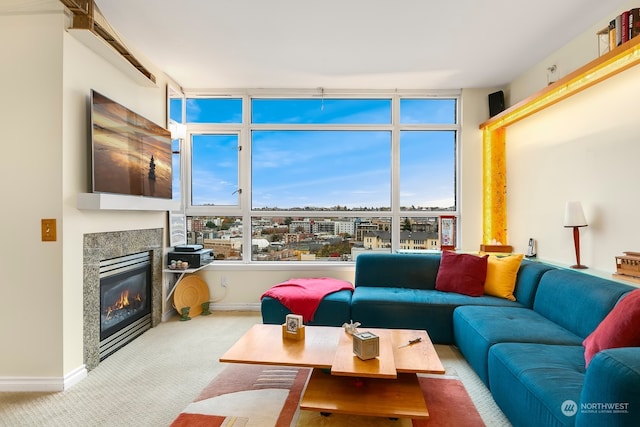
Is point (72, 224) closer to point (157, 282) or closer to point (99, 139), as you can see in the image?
point (99, 139)

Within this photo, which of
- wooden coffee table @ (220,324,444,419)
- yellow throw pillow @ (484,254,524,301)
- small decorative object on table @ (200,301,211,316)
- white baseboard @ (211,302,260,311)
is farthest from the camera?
white baseboard @ (211,302,260,311)

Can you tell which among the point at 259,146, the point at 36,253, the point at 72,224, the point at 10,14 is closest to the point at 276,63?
the point at 259,146

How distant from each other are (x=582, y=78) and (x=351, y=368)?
9.04 feet

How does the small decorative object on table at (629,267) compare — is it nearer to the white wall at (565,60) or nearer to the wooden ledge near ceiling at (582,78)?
the wooden ledge near ceiling at (582,78)

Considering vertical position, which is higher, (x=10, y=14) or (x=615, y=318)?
(x=10, y=14)

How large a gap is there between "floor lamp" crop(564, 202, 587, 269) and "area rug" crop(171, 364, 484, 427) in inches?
59.4

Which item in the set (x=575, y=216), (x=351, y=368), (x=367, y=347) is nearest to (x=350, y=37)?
(x=575, y=216)

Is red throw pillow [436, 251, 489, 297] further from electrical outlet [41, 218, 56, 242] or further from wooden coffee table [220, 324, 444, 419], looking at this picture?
electrical outlet [41, 218, 56, 242]

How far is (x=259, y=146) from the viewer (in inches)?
170

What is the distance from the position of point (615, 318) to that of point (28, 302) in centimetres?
347

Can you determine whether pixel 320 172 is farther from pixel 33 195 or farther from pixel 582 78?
pixel 33 195

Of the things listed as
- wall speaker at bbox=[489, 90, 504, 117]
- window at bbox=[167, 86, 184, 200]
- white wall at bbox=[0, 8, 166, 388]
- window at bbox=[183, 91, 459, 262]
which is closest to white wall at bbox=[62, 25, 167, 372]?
white wall at bbox=[0, 8, 166, 388]

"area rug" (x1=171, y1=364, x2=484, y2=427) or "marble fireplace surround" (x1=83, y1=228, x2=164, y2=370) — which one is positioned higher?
"marble fireplace surround" (x1=83, y1=228, x2=164, y2=370)

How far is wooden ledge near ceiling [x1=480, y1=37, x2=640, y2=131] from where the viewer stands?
2178mm
